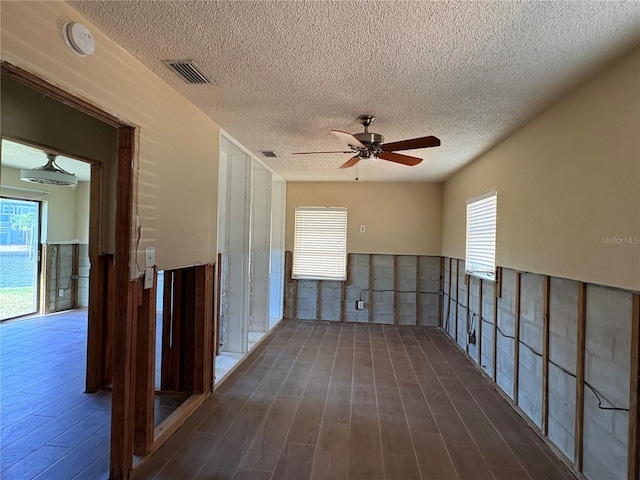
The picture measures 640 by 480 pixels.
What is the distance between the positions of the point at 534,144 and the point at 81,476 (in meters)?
4.00

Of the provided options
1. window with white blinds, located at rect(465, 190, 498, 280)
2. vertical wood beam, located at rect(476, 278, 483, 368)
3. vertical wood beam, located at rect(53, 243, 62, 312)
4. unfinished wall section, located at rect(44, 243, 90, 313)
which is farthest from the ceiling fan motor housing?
vertical wood beam, located at rect(53, 243, 62, 312)

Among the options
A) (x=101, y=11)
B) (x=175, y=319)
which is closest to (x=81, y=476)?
(x=175, y=319)

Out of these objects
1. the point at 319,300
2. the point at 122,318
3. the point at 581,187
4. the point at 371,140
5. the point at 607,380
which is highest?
the point at 371,140

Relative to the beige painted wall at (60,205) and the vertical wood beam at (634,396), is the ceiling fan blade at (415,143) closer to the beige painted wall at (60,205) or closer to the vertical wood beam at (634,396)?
the vertical wood beam at (634,396)

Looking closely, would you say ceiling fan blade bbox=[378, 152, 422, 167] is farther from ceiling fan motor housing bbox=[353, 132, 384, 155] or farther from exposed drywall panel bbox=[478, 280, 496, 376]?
exposed drywall panel bbox=[478, 280, 496, 376]

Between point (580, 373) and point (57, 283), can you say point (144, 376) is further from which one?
point (57, 283)

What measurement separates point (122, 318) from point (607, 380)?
2.86m

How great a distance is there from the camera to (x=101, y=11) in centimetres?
167

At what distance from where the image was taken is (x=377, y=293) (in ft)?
20.6

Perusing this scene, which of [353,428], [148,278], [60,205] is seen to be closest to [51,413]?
[148,278]

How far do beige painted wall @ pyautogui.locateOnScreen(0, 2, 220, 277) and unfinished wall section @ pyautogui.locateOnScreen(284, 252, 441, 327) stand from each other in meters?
3.38

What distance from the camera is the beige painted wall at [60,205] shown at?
19.4ft

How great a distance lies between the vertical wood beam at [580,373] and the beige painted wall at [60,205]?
7.62m

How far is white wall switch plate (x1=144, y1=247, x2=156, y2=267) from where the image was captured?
2.27 metres
